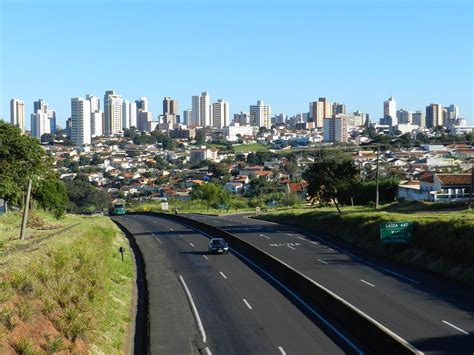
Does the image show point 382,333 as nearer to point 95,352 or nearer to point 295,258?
point 95,352

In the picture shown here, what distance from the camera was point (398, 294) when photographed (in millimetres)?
29609

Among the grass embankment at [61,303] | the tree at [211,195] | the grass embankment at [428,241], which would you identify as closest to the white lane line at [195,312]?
the grass embankment at [61,303]

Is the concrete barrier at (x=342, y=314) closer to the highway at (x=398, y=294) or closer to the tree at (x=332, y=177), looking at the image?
the highway at (x=398, y=294)

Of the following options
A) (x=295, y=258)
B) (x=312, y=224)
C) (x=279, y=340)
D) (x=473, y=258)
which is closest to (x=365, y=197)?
(x=312, y=224)

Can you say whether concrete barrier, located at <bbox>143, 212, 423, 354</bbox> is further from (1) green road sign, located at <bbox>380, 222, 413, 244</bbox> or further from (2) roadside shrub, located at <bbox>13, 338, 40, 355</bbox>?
(2) roadside shrub, located at <bbox>13, 338, 40, 355</bbox>

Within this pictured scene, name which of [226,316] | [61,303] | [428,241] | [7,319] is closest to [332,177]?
[428,241]

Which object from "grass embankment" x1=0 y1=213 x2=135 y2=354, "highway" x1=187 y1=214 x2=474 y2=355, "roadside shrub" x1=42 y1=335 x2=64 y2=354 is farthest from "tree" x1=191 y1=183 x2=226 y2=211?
"roadside shrub" x1=42 y1=335 x2=64 y2=354

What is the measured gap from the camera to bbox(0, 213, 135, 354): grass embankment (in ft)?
61.4

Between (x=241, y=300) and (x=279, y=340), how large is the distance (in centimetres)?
726

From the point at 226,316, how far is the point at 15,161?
37.2m

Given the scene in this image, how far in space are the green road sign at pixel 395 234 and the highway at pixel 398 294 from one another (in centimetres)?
155

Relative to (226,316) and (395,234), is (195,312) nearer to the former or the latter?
(226,316)

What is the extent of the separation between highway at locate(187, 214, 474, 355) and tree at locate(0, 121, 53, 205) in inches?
824

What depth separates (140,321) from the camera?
26.8m
